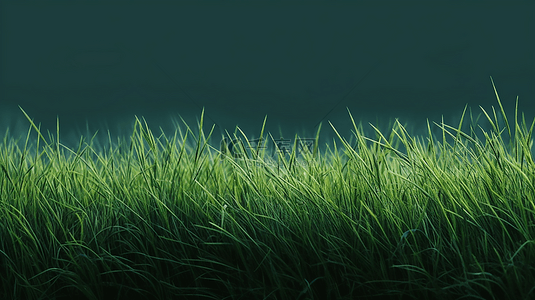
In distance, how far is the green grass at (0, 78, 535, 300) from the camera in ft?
2.76

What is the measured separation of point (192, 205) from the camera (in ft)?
3.24

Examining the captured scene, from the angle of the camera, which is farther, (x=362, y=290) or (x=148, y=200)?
(x=148, y=200)

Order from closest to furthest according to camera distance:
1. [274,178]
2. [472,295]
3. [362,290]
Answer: [472,295] < [362,290] < [274,178]

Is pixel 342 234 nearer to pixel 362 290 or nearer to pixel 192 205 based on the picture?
pixel 362 290

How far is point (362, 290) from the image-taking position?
88 centimetres

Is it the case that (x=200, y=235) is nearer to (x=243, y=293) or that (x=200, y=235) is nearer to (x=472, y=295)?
(x=243, y=293)

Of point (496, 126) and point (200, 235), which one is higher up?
point (496, 126)

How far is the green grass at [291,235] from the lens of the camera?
840 millimetres

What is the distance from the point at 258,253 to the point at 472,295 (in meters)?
0.40

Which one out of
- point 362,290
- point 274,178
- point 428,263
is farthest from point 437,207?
point 274,178

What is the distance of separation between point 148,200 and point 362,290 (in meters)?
0.51

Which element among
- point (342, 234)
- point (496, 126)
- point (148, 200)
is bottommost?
point (342, 234)

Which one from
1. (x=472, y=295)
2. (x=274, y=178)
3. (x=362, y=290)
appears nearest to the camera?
(x=472, y=295)

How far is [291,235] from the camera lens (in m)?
0.93
